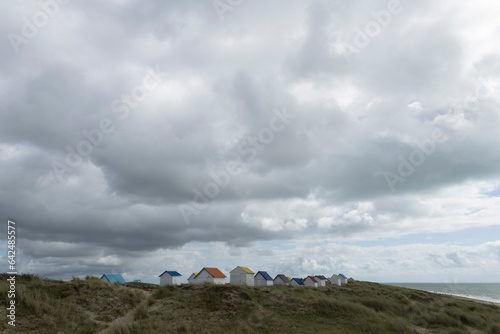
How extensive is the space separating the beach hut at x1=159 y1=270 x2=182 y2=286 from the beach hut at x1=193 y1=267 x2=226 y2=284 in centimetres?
360

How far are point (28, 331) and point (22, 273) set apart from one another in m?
17.2

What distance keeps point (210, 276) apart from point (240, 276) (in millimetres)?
9220

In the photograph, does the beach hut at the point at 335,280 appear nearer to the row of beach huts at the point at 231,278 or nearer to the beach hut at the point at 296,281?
the row of beach huts at the point at 231,278

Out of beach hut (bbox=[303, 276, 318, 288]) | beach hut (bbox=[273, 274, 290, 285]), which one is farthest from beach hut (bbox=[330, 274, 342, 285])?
beach hut (bbox=[273, 274, 290, 285])

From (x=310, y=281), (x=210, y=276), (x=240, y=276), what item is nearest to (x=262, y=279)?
(x=240, y=276)

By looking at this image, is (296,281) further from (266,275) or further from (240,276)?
(240,276)

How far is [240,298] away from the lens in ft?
104

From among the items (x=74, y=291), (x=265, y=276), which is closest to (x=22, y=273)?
(x=74, y=291)

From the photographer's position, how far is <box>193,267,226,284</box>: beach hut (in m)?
58.5

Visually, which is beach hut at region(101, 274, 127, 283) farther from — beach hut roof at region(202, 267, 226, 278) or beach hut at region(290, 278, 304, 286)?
beach hut at region(290, 278, 304, 286)

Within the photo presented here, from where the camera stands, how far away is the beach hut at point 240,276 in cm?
6494

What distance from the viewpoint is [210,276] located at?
192 feet

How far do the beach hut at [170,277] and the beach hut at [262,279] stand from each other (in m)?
20.0

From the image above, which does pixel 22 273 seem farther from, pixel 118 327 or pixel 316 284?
pixel 316 284
